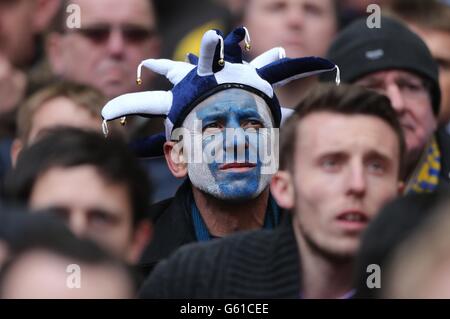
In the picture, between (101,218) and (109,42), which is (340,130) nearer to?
(101,218)

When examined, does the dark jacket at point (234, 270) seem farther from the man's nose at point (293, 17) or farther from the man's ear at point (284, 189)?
the man's nose at point (293, 17)

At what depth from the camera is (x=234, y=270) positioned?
14.1ft

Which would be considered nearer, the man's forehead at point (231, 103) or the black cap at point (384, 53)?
the man's forehead at point (231, 103)

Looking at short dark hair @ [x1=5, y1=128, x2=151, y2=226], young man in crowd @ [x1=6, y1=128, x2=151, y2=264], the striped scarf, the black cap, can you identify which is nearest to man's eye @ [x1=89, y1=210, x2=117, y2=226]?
young man in crowd @ [x1=6, y1=128, x2=151, y2=264]

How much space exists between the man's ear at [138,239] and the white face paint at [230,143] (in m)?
0.46

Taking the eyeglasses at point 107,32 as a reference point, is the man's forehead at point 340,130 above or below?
below

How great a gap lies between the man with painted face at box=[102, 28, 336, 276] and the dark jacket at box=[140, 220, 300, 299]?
0.63 metres

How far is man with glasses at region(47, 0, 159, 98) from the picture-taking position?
19.6 ft

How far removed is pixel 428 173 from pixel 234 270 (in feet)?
4.68

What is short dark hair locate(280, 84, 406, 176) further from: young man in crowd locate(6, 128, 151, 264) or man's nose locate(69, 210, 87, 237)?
man's nose locate(69, 210, 87, 237)

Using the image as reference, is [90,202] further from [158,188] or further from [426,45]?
[426,45]

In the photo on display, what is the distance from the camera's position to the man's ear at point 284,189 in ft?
14.8

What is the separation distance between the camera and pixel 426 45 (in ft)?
18.7

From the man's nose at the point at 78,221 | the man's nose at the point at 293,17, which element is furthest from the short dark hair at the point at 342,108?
the man's nose at the point at 293,17
